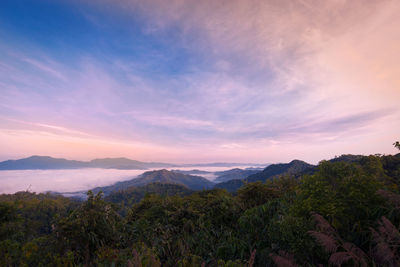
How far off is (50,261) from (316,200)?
637cm

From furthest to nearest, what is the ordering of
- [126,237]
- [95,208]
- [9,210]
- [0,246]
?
[9,210], [126,237], [95,208], [0,246]

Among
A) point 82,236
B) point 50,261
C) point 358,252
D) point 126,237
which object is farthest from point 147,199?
point 358,252

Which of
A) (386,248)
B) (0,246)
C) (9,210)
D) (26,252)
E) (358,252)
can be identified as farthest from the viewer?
(9,210)

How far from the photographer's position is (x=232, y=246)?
16.7ft

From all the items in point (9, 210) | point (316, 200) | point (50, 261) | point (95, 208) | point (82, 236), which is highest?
point (316, 200)

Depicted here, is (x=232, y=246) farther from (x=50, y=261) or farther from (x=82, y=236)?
(x=50, y=261)

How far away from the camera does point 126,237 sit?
611 centimetres

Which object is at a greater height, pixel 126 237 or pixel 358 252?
pixel 358 252

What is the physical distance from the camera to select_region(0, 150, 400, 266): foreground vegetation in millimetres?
3221

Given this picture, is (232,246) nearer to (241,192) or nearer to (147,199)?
(241,192)

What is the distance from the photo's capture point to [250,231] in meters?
5.64

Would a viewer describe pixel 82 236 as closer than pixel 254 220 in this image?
Yes

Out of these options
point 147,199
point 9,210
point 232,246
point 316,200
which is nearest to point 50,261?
point 232,246

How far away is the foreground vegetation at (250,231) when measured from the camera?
3221 millimetres
